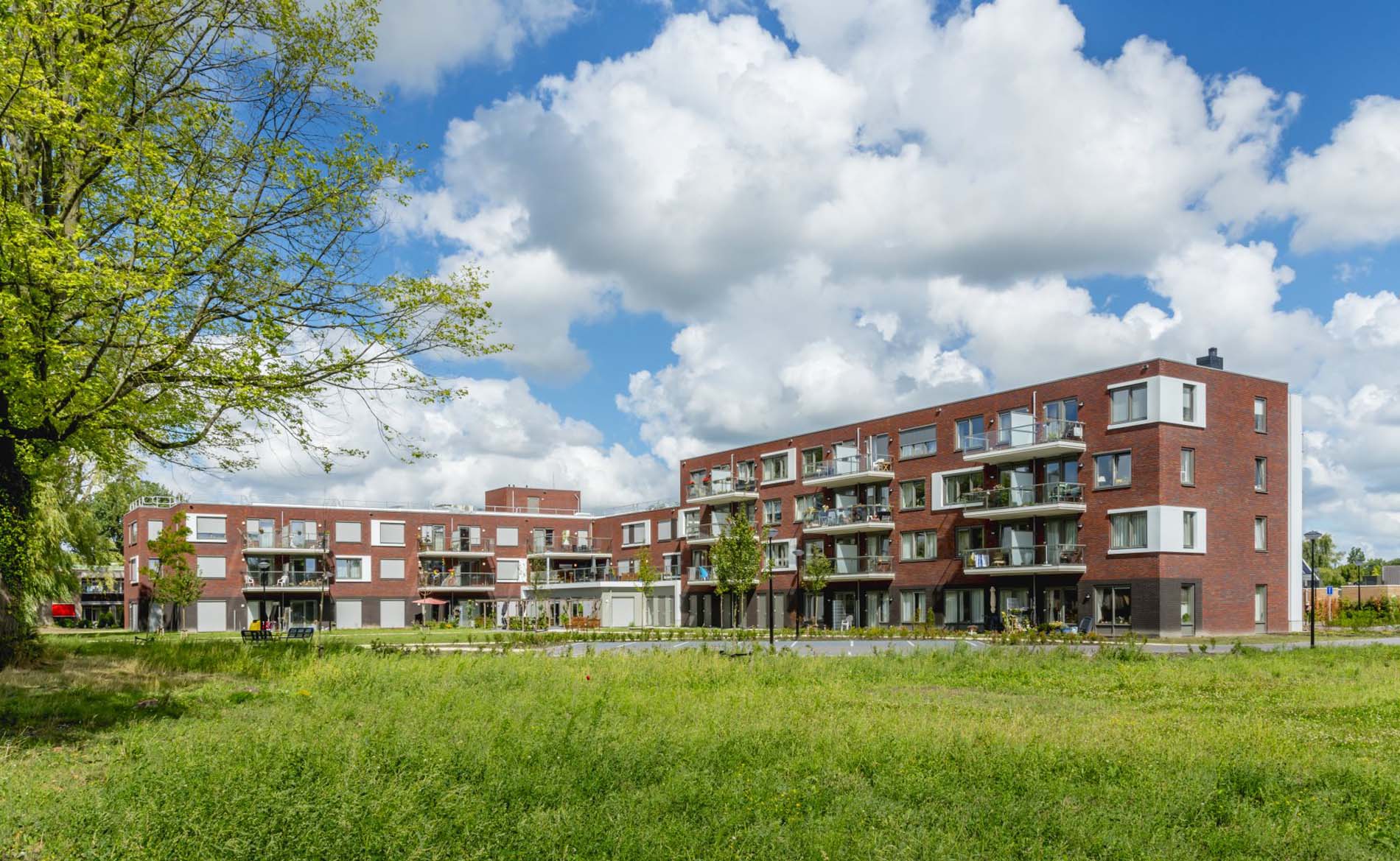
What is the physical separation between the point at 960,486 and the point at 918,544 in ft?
12.5

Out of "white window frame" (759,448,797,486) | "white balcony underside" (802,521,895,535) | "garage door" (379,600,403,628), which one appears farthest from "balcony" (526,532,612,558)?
"white balcony underside" (802,521,895,535)

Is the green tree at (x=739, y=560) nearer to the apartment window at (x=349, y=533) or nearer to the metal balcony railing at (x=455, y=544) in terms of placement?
the metal balcony railing at (x=455, y=544)

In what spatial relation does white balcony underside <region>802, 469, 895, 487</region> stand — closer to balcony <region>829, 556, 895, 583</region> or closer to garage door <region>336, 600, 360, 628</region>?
balcony <region>829, 556, 895, 583</region>

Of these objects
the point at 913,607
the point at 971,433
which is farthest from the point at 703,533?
the point at 971,433

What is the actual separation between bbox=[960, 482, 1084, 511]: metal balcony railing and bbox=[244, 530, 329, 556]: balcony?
42.5 metres

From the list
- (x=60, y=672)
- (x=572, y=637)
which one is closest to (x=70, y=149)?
(x=60, y=672)

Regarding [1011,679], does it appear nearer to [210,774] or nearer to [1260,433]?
[210,774]

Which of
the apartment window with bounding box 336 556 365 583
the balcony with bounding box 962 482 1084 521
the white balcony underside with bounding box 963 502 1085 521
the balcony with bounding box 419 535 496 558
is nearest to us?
the white balcony underside with bounding box 963 502 1085 521

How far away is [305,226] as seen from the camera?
1697cm

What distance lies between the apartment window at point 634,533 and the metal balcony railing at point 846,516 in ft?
59.6

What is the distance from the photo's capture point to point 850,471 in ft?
177

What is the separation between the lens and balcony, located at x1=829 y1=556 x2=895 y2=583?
5138cm

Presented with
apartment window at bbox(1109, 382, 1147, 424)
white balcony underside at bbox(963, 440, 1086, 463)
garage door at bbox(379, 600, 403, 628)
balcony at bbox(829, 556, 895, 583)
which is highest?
apartment window at bbox(1109, 382, 1147, 424)

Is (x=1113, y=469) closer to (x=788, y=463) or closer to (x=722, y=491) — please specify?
(x=788, y=463)
